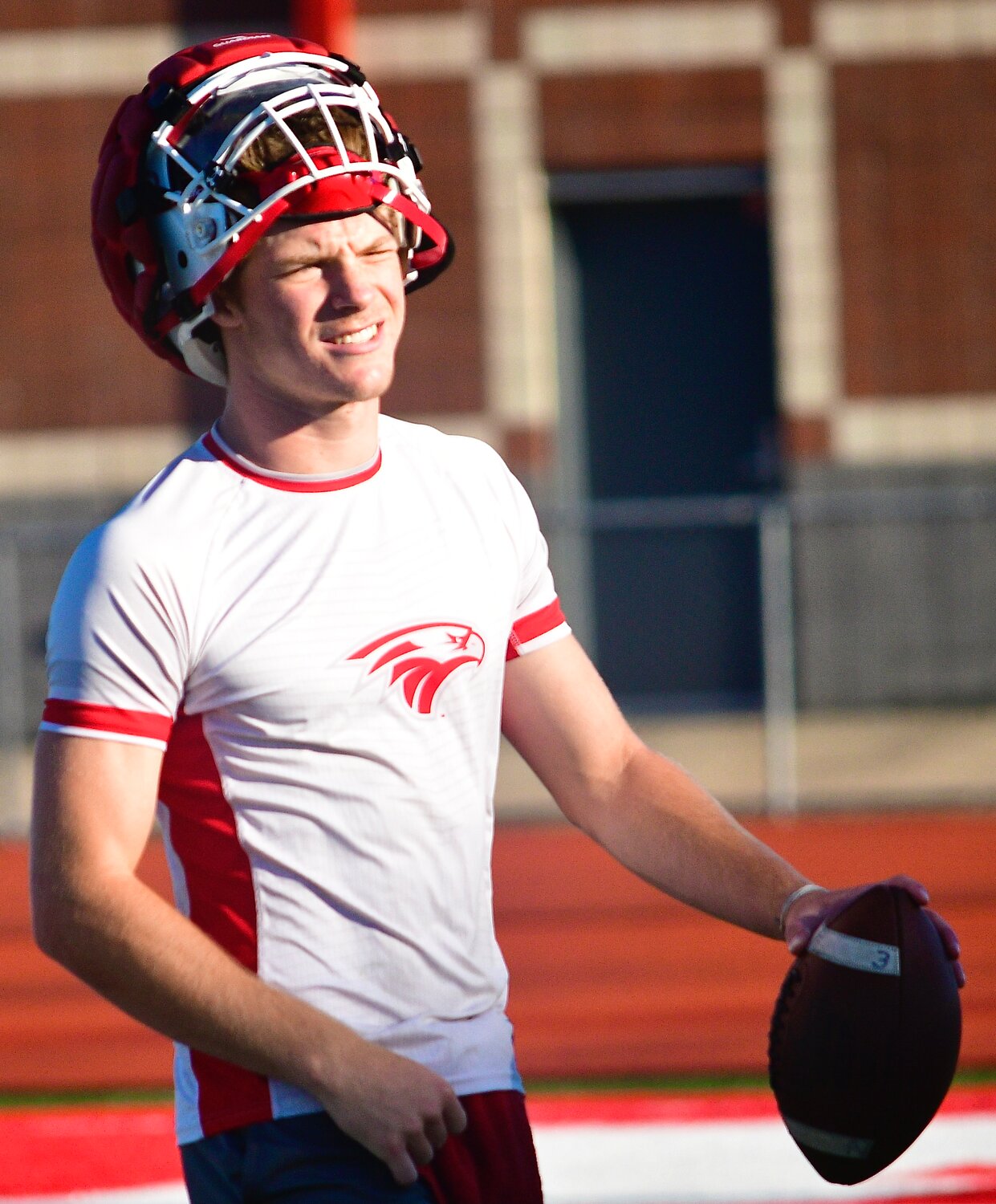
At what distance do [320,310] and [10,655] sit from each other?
8843 mm

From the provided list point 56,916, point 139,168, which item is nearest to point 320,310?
point 139,168

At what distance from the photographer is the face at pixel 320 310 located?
2178 millimetres

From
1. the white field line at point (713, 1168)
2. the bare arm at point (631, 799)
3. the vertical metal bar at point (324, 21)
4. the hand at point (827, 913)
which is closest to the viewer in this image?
the hand at point (827, 913)

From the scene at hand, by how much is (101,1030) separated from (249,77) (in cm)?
492

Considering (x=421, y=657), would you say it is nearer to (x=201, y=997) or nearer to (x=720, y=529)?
(x=201, y=997)

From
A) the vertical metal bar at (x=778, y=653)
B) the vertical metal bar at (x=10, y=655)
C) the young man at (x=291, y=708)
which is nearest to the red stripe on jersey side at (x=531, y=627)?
the young man at (x=291, y=708)

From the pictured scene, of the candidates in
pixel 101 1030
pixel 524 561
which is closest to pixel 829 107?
pixel 101 1030

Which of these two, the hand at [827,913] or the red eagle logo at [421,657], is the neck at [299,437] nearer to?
the red eagle logo at [421,657]

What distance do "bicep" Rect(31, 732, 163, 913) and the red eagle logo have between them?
11.6 inches

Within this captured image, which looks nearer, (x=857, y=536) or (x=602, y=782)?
(x=602, y=782)

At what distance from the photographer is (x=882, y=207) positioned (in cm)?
1296

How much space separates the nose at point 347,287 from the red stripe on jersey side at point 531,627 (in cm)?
55

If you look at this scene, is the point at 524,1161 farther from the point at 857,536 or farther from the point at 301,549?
the point at 857,536

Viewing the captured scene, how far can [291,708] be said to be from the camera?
213 centimetres
